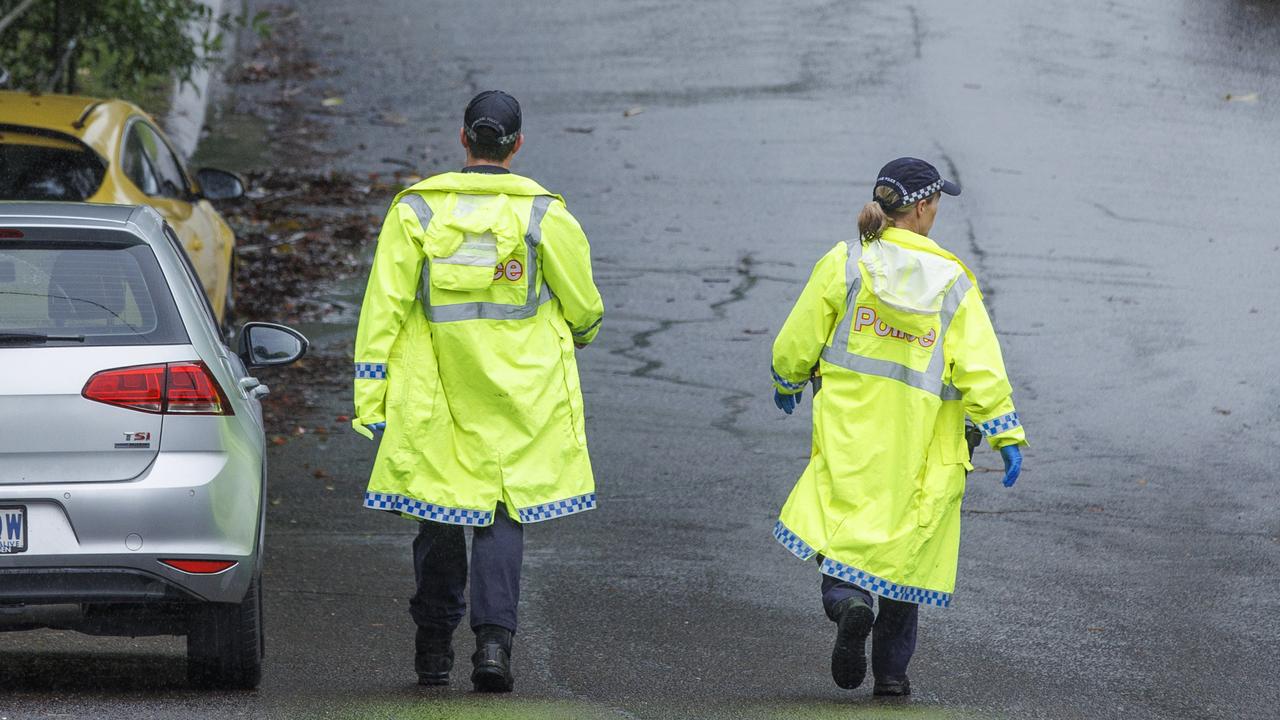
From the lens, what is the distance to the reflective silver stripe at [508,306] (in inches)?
213

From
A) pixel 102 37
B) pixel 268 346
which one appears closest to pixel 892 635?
pixel 268 346

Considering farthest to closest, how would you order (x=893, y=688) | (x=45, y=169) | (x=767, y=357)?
(x=767, y=357) → (x=45, y=169) → (x=893, y=688)

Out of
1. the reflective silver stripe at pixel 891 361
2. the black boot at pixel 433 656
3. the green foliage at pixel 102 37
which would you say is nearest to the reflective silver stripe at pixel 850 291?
the reflective silver stripe at pixel 891 361

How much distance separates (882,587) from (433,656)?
1.48 meters

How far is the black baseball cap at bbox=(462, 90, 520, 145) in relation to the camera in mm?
5465

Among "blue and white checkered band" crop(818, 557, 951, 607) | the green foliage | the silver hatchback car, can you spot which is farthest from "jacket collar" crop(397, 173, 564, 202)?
the green foliage

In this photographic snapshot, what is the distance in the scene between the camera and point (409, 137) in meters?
16.2

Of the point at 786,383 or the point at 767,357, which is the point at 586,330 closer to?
the point at 786,383

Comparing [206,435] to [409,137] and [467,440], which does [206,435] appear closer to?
[467,440]

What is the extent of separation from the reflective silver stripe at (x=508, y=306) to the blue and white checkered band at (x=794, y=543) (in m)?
1.11

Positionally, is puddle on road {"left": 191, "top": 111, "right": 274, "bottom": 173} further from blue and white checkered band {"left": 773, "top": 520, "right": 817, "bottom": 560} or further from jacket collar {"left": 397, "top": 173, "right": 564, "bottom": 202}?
blue and white checkered band {"left": 773, "top": 520, "right": 817, "bottom": 560}

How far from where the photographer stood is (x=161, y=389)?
494cm

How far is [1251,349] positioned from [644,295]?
4.06 metres

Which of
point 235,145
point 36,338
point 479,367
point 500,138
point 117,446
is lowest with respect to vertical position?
point 235,145
